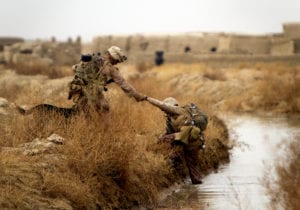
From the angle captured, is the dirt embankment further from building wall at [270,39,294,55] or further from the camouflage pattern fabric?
building wall at [270,39,294,55]

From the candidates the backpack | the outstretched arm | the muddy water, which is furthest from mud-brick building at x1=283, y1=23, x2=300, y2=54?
the outstretched arm

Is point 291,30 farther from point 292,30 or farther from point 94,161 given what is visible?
point 94,161

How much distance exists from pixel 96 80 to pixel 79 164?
9.39 feet

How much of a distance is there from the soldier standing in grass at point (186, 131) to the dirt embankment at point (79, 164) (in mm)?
254

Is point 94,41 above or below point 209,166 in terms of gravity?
below

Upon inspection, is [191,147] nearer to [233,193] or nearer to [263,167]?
[233,193]

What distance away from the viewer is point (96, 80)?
12500 millimetres

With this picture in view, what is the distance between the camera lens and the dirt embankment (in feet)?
29.9

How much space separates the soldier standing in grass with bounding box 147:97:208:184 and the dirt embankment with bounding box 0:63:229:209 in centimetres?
25

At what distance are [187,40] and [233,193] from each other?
41.1m

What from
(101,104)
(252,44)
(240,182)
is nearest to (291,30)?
(252,44)

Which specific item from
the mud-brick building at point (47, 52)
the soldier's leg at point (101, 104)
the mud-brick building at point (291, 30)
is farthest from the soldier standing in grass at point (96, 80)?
the mud-brick building at point (291, 30)

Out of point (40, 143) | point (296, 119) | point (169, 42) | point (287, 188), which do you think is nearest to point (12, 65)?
point (296, 119)

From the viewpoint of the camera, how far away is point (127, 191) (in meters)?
10.5
